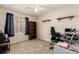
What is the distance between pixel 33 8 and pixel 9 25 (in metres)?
0.49

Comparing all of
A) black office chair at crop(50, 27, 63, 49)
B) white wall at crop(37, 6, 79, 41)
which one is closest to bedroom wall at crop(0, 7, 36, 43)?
white wall at crop(37, 6, 79, 41)

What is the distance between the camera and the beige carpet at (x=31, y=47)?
128cm

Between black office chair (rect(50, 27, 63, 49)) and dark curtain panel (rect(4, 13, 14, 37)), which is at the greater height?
dark curtain panel (rect(4, 13, 14, 37))

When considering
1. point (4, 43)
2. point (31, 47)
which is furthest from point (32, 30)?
point (4, 43)

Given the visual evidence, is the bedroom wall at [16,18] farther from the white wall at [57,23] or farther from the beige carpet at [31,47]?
the white wall at [57,23]

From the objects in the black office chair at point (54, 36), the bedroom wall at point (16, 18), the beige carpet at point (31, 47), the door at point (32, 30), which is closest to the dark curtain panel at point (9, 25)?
the bedroom wall at point (16, 18)

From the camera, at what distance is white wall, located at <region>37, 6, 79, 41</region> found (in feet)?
3.98

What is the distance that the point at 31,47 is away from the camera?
1386 millimetres

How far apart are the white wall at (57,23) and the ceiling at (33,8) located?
10 cm

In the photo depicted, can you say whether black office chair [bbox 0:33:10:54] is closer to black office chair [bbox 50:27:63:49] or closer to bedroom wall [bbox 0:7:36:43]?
bedroom wall [bbox 0:7:36:43]

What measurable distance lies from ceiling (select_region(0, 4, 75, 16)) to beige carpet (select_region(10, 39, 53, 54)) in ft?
1.85

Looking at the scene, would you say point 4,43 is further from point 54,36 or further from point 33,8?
point 54,36
